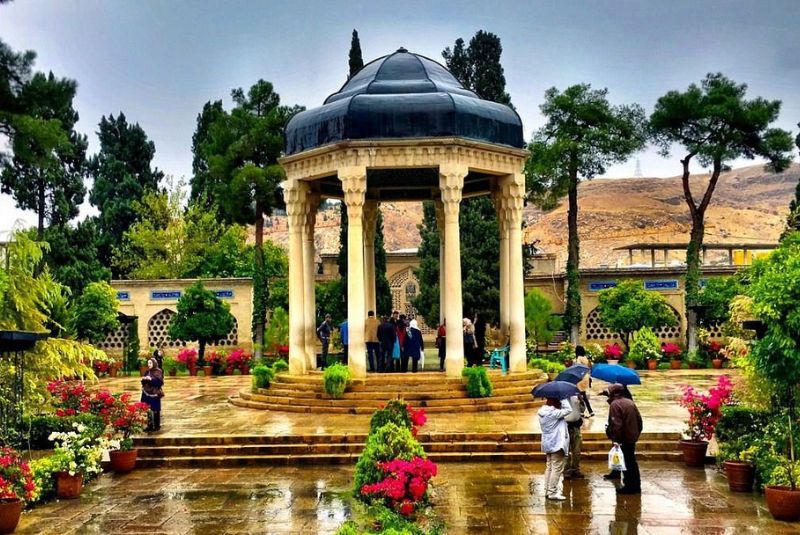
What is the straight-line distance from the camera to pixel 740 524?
887cm

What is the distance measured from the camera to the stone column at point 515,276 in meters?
18.9

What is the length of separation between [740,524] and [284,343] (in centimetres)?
2450

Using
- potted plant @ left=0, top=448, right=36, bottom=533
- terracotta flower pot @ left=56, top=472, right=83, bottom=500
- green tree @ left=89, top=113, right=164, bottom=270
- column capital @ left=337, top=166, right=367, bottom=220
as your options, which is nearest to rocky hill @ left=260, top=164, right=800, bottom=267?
green tree @ left=89, top=113, right=164, bottom=270

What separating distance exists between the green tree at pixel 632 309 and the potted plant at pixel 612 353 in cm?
72

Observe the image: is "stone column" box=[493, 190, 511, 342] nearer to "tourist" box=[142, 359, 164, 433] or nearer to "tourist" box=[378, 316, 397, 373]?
"tourist" box=[378, 316, 397, 373]

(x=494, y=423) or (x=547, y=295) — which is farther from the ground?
(x=547, y=295)

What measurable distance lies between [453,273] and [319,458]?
5.87 meters

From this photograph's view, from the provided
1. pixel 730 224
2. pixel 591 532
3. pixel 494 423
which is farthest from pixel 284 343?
pixel 730 224

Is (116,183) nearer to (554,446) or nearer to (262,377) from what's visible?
(262,377)

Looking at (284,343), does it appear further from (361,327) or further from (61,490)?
(61,490)

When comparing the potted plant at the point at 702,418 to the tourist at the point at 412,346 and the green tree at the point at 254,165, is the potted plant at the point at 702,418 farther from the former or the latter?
the green tree at the point at 254,165

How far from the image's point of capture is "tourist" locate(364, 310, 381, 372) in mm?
19109

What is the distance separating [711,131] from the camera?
31.5m

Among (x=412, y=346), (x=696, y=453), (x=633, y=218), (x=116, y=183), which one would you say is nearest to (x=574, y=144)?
(x=412, y=346)
